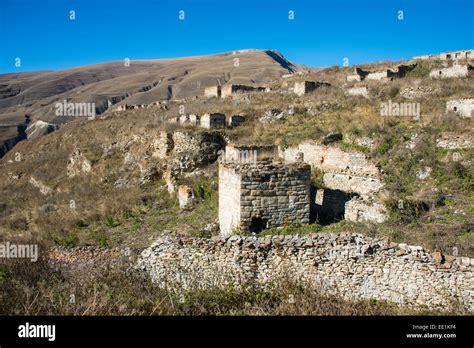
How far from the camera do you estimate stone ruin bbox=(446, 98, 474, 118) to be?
44.5 ft

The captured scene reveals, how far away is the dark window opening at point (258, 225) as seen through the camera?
795 cm

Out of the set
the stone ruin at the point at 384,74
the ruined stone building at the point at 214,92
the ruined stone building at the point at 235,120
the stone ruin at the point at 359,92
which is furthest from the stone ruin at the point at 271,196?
the ruined stone building at the point at 214,92

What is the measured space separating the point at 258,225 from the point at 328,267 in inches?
101

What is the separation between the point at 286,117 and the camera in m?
19.2

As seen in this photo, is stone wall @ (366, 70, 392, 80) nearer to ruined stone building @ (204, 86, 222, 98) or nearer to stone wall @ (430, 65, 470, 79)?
stone wall @ (430, 65, 470, 79)

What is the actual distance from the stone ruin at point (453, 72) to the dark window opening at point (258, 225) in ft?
59.2

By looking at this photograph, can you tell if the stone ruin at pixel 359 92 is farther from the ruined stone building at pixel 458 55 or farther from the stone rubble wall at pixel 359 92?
the ruined stone building at pixel 458 55

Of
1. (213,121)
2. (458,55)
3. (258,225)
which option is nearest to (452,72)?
(458,55)

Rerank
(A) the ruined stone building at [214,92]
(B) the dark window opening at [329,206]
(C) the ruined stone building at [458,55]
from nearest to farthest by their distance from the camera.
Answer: (B) the dark window opening at [329,206]
(C) the ruined stone building at [458,55]
(A) the ruined stone building at [214,92]

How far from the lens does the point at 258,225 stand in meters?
8.02

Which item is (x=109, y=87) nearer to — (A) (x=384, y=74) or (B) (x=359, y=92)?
(A) (x=384, y=74)

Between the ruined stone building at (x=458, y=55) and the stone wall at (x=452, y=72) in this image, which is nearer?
the stone wall at (x=452, y=72)

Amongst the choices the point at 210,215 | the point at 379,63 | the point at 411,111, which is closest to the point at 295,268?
the point at 210,215
